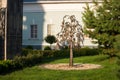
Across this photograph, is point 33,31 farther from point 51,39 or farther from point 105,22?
point 105,22

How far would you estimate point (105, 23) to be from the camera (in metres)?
24.5

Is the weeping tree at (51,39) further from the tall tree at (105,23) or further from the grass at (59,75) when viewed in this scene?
the grass at (59,75)

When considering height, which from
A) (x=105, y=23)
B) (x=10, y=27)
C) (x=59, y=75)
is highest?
(x=105, y=23)

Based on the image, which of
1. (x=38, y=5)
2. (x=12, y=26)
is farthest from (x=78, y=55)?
(x=38, y=5)

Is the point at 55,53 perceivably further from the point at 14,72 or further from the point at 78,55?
the point at 14,72

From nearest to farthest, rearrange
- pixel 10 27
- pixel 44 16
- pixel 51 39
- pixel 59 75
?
pixel 59 75 < pixel 10 27 < pixel 51 39 < pixel 44 16

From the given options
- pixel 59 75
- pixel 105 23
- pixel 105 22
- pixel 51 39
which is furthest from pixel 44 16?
pixel 59 75

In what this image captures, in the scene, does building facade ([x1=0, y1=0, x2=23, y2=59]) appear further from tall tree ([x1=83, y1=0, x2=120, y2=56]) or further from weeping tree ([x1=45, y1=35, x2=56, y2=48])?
weeping tree ([x1=45, y1=35, x2=56, y2=48])

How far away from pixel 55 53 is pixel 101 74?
13.1 m

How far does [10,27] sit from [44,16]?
764 inches

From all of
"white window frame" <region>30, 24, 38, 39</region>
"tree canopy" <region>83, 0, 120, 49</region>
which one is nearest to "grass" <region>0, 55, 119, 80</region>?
"tree canopy" <region>83, 0, 120, 49</region>

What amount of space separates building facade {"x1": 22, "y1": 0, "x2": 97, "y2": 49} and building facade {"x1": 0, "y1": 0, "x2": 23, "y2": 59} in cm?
1705

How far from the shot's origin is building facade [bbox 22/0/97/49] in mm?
41875

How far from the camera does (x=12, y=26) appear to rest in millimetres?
23922
